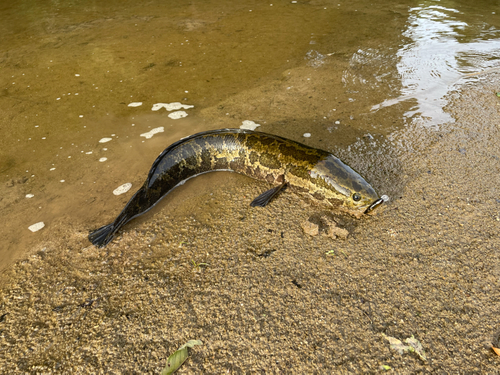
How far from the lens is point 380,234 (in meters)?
2.82

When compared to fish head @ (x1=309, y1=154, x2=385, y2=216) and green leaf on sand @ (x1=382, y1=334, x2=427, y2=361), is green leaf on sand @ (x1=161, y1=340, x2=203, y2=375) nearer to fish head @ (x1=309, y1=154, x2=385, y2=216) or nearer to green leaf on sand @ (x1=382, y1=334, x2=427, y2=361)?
green leaf on sand @ (x1=382, y1=334, x2=427, y2=361)

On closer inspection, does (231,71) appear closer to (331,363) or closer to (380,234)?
(380,234)

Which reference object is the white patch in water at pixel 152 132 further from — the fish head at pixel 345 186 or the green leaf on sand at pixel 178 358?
the green leaf on sand at pixel 178 358

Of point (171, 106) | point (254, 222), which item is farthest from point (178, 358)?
point (171, 106)

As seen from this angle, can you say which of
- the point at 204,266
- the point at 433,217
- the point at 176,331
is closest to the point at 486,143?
the point at 433,217

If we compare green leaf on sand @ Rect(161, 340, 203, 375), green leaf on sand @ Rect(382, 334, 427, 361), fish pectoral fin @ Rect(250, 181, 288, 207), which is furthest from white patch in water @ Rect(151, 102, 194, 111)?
green leaf on sand @ Rect(382, 334, 427, 361)

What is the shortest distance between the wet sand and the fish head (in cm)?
17

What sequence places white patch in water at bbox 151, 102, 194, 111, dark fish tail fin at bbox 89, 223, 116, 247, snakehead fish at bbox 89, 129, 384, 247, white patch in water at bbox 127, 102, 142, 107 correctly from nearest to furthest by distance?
dark fish tail fin at bbox 89, 223, 116, 247, snakehead fish at bbox 89, 129, 384, 247, white patch in water at bbox 151, 102, 194, 111, white patch in water at bbox 127, 102, 142, 107

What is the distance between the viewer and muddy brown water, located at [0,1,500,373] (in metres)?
2.12

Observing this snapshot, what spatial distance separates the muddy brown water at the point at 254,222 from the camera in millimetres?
2121

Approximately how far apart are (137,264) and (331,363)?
179cm

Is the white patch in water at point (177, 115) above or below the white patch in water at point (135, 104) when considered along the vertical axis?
below

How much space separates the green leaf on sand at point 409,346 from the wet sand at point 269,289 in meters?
0.03

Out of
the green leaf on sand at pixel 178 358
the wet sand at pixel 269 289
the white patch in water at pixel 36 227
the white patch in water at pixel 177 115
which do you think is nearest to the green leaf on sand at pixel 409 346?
the wet sand at pixel 269 289
